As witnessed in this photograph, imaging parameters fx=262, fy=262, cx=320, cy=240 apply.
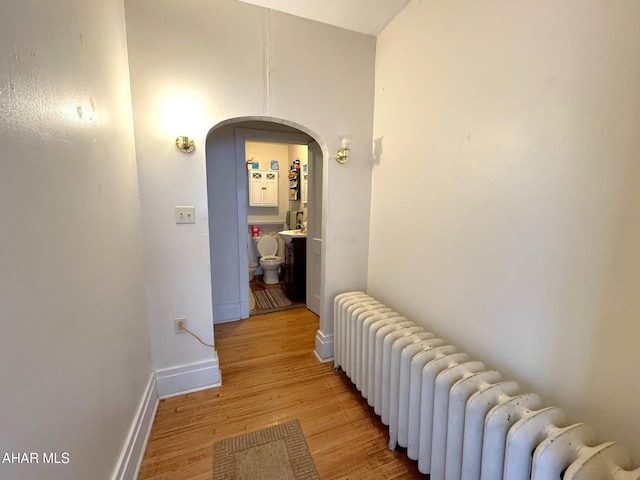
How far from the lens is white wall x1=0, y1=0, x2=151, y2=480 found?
618mm

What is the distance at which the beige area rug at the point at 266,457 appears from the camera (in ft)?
4.21

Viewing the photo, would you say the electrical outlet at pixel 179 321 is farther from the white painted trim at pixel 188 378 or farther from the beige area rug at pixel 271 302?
the beige area rug at pixel 271 302

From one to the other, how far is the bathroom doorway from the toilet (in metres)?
1.18

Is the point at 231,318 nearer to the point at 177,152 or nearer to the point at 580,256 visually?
the point at 177,152

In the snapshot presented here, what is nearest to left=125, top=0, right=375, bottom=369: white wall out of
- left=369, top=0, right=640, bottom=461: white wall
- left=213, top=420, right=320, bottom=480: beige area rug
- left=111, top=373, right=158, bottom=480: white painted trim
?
left=111, top=373, right=158, bottom=480: white painted trim

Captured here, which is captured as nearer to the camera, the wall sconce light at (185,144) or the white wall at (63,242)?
the white wall at (63,242)

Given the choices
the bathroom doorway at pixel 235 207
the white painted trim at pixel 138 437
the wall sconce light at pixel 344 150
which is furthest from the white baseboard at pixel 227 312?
the wall sconce light at pixel 344 150

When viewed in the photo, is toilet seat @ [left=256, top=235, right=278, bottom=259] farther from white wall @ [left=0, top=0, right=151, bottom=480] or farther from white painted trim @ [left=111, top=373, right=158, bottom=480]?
white wall @ [left=0, top=0, right=151, bottom=480]

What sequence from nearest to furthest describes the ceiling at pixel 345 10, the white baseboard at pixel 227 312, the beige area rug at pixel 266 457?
the beige area rug at pixel 266 457, the ceiling at pixel 345 10, the white baseboard at pixel 227 312

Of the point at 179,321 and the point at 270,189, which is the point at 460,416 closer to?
the point at 179,321

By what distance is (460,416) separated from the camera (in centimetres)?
101

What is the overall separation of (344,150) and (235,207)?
4.75 ft

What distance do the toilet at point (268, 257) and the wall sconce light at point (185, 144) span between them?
8.72 feet

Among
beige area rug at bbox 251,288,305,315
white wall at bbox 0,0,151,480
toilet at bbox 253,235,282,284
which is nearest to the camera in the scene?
white wall at bbox 0,0,151,480
